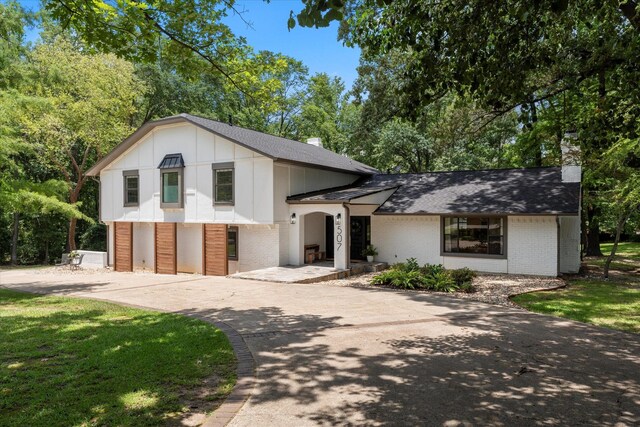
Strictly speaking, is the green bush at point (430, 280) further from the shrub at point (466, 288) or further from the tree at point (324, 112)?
the tree at point (324, 112)

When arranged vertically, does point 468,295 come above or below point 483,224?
below

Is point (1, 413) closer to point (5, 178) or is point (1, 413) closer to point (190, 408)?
point (190, 408)

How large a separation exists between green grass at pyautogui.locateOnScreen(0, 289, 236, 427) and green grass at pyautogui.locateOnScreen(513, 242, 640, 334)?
7.76 meters

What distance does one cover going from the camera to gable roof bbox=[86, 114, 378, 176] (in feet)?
57.7

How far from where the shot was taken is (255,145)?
17781 mm

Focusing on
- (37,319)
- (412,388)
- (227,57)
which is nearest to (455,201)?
(227,57)

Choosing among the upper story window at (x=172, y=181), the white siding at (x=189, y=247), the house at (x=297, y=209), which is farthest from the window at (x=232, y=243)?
the upper story window at (x=172, y=181)

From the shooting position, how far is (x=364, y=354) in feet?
21.4

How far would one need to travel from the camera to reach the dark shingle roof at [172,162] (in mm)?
19250

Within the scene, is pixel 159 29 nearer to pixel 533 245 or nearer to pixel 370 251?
pixel 370 251

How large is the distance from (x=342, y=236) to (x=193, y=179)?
25.3 ft

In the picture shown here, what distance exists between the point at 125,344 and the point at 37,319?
3.44 m

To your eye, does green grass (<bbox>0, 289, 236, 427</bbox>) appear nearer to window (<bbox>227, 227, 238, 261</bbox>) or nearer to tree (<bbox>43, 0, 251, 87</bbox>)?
tree (<bbox>43, 0, 251, 87</bbox>)

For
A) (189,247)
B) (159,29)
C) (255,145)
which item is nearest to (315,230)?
(255,145)
